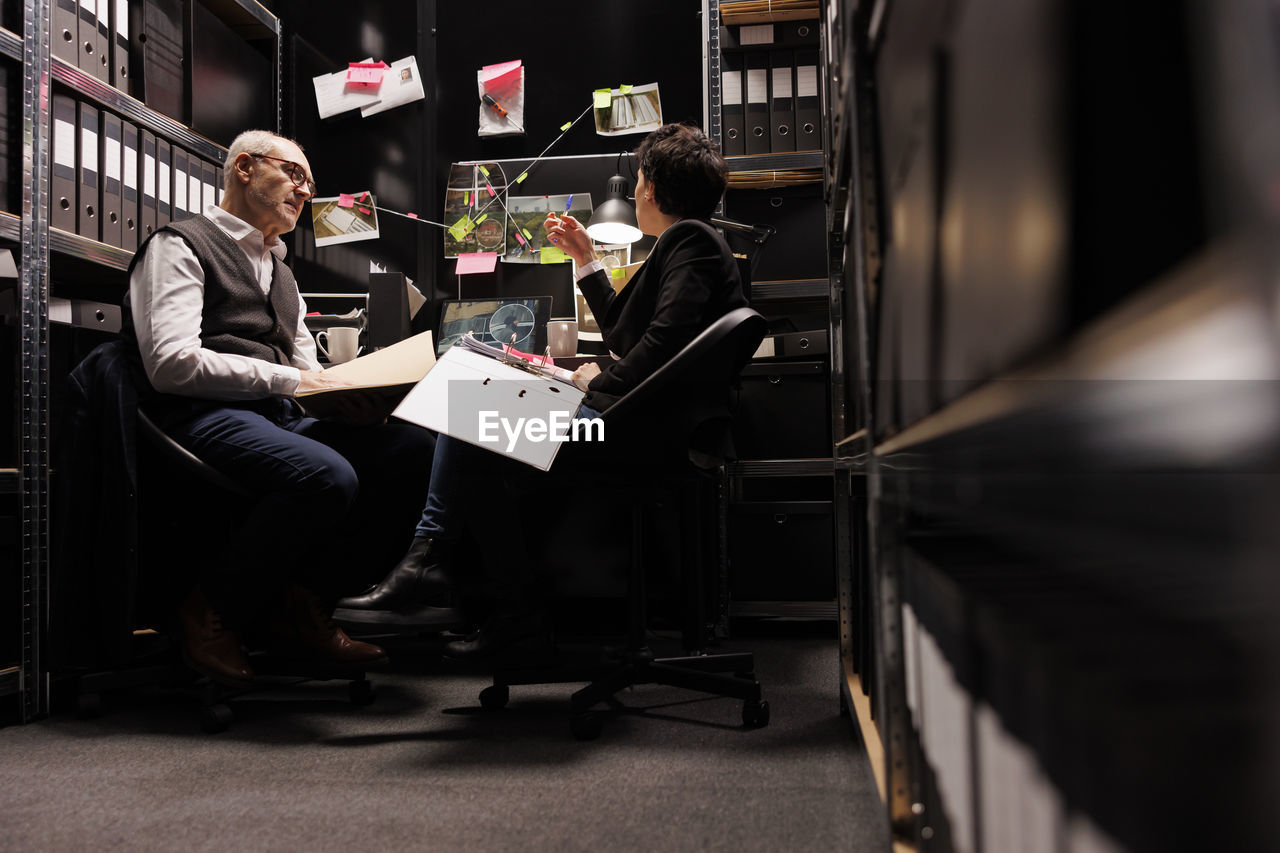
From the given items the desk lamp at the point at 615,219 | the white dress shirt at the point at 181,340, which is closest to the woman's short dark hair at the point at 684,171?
the desk lamp at the point at 615,219

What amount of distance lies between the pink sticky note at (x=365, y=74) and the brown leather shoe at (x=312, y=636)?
1.76 m

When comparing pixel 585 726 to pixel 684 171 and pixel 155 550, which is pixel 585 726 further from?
pixel 684 171

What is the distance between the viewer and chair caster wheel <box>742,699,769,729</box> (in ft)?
4.92

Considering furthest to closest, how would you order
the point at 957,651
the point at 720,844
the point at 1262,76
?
the point at 720,844 < the point at 957,651 < the point at 1262,76

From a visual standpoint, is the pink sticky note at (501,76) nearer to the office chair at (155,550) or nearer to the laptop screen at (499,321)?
the laptop screen at (499,321)

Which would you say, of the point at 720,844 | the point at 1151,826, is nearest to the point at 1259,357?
the point at 1151,826

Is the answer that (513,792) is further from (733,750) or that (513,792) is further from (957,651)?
(957,651)

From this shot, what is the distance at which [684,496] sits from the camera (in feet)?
5.69

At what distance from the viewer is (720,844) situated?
1.01 metres

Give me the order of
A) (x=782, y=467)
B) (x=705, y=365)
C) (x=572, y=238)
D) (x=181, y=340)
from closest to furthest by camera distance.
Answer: (x=705, y=365) → (x=181, y=340) → (x=572, y=238) → (x=782, y=467)

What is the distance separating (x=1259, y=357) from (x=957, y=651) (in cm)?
33

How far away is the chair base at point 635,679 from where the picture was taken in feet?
4.83

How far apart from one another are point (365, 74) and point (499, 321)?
971 millimetres

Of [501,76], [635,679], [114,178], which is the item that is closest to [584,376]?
[635,679]
